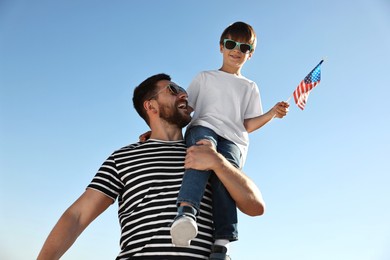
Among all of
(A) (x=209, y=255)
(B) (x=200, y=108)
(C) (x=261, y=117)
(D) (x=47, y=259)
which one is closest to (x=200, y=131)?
(B) (x=200, y=108)

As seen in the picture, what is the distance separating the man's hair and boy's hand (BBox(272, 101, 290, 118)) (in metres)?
1.38

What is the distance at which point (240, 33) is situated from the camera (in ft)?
17.4

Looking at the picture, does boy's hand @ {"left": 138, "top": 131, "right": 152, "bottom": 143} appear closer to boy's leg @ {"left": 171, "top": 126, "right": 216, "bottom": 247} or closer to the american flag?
boy's leg @ {"left": 171, "top": 126, "right": 216, "bottom": 247}

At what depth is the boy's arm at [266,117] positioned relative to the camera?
512 cm

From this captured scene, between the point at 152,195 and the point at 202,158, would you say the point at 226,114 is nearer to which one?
the point at 202,158

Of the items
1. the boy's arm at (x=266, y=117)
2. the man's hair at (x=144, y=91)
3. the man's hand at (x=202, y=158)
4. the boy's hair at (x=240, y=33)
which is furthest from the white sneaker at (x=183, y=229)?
the boy's hair at (x=240, y=33)

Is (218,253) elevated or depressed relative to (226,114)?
depressed

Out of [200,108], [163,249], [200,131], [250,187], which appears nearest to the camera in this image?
[163,249]

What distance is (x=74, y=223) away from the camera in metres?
4.46

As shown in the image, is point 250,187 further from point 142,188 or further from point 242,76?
point 242,76

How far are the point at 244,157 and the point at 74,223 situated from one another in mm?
1889

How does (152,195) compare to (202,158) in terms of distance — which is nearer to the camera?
(202,158)

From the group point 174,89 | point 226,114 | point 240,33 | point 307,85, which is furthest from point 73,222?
point 307,85

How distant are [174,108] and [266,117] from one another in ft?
3.44
